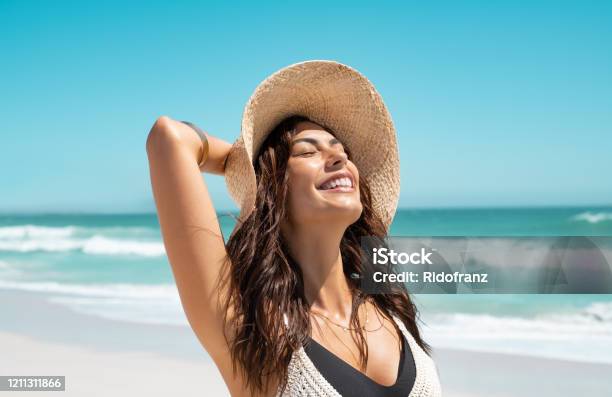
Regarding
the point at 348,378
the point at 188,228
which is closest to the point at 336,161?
the point at 188,228

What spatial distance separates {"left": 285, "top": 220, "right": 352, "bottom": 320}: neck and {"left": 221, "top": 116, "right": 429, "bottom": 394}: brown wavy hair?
0.09ft

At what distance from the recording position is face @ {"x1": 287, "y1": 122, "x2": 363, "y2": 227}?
6.78ft

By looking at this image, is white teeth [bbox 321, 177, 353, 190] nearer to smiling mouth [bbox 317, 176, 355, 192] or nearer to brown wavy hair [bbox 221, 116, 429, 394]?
smiling mouth [bbox 317, 176, 355, 192]


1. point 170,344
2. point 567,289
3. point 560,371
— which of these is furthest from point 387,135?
point 170,344

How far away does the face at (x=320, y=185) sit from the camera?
6.78 ft

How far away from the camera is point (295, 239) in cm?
216

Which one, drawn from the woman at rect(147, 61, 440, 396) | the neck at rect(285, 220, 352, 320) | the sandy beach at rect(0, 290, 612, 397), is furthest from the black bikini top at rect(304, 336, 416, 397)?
the sandy beach at rect(0, 290, 612, 397)

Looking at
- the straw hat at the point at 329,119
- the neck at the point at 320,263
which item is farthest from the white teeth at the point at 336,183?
the straw hat at the point at 329,119

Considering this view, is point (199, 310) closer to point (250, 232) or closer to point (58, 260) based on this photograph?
point (250, 232)

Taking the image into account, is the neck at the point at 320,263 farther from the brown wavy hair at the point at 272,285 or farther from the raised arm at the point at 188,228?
the raised arm at the point at 188,228

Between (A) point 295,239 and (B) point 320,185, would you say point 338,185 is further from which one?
(A) point 295,239

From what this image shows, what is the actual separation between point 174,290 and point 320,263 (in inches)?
426

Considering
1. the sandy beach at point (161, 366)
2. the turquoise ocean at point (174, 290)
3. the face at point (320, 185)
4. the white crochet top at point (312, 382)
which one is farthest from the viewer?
the turquoise ocean at point (174, 290)

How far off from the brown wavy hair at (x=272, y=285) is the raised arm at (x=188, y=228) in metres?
0.05
